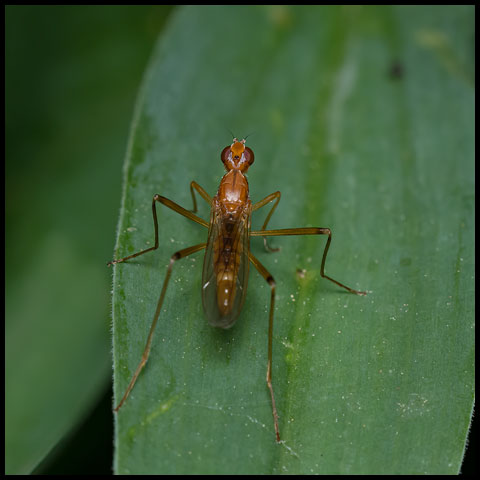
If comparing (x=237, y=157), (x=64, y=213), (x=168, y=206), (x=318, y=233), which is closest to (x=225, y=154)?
(x=237, y=157)

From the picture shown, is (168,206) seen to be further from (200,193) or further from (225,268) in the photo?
(225,268)

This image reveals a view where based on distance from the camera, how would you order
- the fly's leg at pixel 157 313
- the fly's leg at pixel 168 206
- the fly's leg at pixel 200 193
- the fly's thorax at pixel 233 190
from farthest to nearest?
the fly's leg at pixel 200 193
the fly's thorax at pixel 233 190
the fly's leg at pixel 168 206
the fly's leg at pixel 157 313

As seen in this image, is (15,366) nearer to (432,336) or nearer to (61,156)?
(61,156)

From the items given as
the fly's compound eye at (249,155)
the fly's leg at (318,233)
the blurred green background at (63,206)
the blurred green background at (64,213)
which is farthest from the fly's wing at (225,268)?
the blurred green background at (63,206)

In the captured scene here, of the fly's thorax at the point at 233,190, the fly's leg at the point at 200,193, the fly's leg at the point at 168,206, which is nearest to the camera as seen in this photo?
the fly's leg at the point at 168,206

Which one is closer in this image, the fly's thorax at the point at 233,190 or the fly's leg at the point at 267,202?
the fly's thorax at the point at 233,190

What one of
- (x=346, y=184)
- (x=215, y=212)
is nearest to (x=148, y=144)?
(x=215, y=212)

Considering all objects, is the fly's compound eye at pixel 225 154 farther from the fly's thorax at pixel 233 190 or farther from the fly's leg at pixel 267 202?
the fly's leg at pixel 267 202
